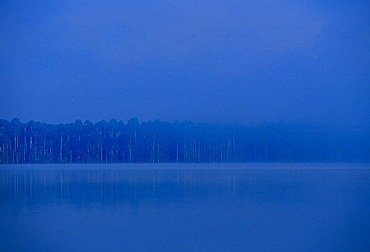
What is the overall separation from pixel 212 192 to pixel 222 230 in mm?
6051

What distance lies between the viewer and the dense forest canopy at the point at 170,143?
238 ft

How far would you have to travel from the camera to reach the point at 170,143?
272ft

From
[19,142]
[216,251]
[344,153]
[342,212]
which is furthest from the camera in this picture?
[344,153]

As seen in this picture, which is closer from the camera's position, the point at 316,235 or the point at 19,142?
the point at 316,235

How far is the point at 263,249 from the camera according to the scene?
6.61m

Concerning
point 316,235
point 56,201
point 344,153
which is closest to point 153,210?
point 56,201

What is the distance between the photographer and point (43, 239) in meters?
7.38

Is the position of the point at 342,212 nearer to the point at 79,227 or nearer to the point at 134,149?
the point at 79,227

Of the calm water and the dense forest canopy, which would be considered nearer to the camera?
the calm water

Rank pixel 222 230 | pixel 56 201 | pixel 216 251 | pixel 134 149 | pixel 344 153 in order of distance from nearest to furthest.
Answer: pixel 216 251, pixel 222 230, pixel 56 201, pixel 134 149, pixel 344 153

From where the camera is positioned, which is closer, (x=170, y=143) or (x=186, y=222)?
(x=186, y=222)

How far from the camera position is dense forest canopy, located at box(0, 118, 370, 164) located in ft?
238

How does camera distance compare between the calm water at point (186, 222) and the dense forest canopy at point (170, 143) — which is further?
the dense forest canopy at point (170, 143)

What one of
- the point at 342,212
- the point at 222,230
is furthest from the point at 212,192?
the point at 222,230
